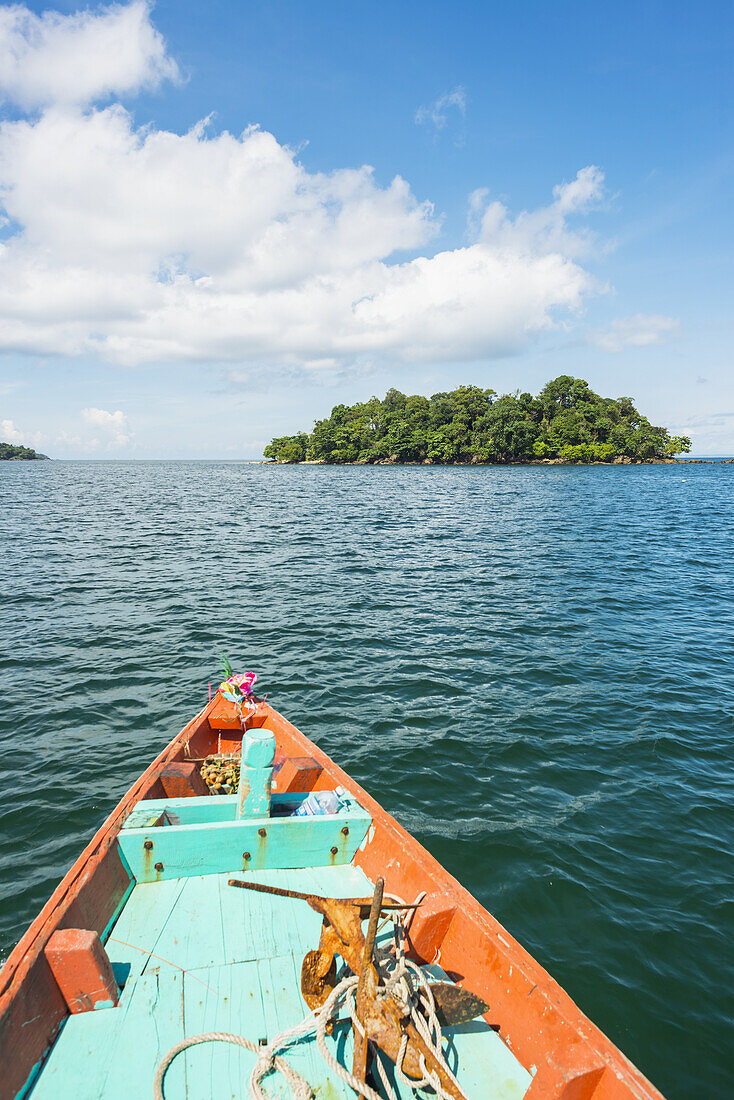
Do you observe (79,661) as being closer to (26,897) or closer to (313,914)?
(26,897)

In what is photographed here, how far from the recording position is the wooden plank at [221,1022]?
10.6 ft

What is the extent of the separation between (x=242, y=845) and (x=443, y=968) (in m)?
1.98

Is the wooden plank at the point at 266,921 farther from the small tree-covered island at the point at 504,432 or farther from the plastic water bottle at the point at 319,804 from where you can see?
the small tree-covered island at the point at 504,432

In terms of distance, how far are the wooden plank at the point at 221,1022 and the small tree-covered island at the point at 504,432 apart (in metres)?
117

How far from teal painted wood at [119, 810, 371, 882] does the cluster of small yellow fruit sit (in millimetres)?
1978

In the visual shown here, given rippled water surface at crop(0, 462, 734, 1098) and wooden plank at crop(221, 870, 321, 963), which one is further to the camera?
rippled water surface at crop(0, 462, 734, 1098)

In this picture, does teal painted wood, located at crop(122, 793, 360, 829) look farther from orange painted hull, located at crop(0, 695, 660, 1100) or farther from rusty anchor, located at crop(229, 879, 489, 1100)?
rusty anchor, located at crop(229, 879, 489, 1100)

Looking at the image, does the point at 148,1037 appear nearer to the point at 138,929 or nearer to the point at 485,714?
Answer: the point at 138,929

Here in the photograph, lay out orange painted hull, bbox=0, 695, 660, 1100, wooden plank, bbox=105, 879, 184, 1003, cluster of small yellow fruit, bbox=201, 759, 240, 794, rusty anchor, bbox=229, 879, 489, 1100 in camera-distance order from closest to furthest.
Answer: orange painted hull, bbox=0, 695, 660, 1100, rusty anchor, bbox=229, 879, 489, 1100, wooden plank, bbox=105, 879, 184, 1003, cluster of small yellow fruit, bbox=201, 759, 240, 794

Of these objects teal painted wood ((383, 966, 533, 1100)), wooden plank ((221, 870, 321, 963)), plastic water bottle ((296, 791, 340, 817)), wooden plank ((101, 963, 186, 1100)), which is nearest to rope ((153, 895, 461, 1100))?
wooden plank ((101, 963, 186, 1100))

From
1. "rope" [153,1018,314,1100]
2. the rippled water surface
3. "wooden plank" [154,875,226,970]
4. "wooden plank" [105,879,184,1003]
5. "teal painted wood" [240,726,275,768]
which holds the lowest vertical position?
the rippled water surface

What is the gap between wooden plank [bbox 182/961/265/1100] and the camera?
127 inches

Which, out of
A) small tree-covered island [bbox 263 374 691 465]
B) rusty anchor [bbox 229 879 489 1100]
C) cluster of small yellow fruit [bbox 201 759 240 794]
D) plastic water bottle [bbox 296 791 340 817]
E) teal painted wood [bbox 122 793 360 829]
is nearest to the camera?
rusty anchor [bbox 229 879 489 1100]

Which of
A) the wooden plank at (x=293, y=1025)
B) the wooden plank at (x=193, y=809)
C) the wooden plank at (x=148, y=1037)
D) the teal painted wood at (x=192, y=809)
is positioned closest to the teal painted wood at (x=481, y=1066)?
the wooden plank at (x=293, y=1025)
